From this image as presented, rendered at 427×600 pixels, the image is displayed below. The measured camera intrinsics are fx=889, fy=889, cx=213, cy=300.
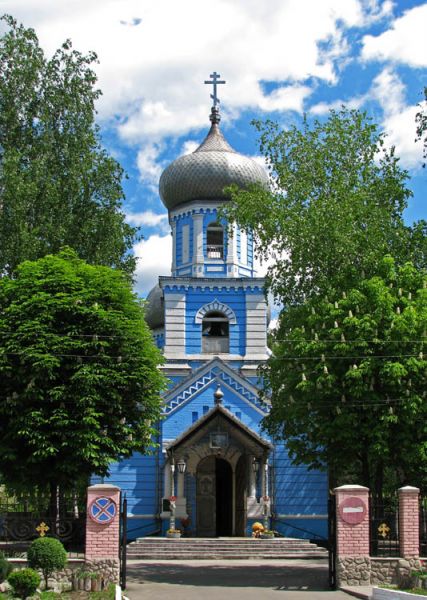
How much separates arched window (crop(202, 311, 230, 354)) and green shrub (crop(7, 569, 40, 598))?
16.8m

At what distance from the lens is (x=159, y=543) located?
25.2m

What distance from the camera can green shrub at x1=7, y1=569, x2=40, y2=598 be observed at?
47.4ft

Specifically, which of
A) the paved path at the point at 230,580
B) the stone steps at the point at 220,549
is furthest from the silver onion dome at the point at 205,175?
the paved path at the point at 230,580

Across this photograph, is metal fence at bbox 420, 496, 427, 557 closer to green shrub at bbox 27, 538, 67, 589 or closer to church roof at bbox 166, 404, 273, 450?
green shrub at bbox 27, 538, 67, 589

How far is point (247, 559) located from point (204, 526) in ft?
12.3

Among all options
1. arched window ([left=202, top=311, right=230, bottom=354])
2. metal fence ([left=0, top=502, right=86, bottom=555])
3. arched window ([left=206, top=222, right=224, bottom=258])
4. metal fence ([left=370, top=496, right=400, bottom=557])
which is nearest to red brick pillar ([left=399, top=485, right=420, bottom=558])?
metal fence ([left=370, top=496, right=400, bottom=557])

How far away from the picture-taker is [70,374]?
67.2 ft

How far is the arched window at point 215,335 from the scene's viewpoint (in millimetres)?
31094

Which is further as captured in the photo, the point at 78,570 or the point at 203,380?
the point at 203,380

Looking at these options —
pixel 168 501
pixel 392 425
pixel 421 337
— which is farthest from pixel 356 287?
pixel 168 501

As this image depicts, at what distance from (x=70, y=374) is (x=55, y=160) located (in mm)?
7718

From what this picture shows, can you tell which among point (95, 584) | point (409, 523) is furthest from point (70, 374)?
point (409, 523)

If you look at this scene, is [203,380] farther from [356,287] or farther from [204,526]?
[356,287]

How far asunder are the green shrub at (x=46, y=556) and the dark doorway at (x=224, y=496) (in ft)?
41.8
